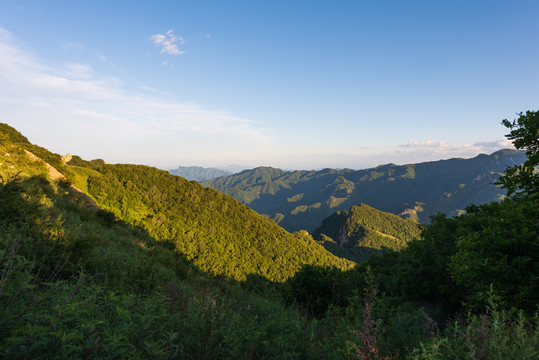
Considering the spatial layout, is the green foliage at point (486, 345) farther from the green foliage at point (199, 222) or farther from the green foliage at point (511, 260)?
the green foliage at point (199, 222)

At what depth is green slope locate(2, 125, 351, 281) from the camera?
37.7 metres

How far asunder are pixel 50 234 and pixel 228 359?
607 centimetres

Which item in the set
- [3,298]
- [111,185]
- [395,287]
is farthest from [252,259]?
[3,298]

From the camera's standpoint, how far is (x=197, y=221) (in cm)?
5797

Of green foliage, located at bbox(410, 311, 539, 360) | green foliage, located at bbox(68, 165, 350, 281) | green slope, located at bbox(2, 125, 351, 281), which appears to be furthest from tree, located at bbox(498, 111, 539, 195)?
green slope, located at bbox(2, 125, 351, 281)

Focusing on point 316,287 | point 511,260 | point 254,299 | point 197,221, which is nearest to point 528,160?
point 511,260

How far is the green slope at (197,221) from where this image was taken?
37.7m

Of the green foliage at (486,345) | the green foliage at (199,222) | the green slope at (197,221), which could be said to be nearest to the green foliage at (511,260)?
the green foliage at (486,345)

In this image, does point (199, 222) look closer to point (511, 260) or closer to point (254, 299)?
point (254, 299)

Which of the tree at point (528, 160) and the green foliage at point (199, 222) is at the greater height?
the tree at point (528, 160)

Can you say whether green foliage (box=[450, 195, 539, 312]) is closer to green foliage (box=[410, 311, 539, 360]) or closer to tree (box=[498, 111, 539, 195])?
tree (box=[498, 111, 539, 195])

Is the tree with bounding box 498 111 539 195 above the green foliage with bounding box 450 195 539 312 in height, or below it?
above

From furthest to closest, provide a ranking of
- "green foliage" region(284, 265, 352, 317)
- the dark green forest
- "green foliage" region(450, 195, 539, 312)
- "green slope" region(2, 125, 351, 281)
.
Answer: "green slope" region(2, 125, 351, 281), "green foliage" region(284, 265, 352, 317), "green foliage" region(450, 195, 539, 312), the dark green forest

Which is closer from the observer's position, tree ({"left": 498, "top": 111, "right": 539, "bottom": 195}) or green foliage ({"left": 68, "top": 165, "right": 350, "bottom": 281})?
tree ({"left": 498, "top": 111, "right": 539, "bottom": 195})
